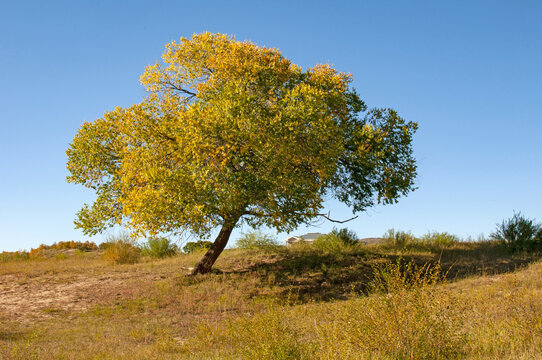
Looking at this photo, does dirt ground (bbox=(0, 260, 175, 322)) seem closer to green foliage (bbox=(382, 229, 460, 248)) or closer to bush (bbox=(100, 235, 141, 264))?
bush (bbox=(100, 235, 141, 264))

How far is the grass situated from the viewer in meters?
6.98

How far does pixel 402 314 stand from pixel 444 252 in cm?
1496

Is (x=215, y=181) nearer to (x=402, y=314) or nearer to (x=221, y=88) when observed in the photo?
(x=221, y=88)

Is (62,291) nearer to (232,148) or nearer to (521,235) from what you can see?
(232,148)

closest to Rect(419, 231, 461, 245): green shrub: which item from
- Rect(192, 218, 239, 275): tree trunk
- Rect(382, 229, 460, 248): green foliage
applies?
Rect(382, 229, 460, 248): green foliage

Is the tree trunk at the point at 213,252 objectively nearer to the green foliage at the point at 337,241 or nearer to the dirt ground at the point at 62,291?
the dirt ground at the point at 62,291

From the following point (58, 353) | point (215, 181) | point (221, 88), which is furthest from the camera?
point (221, 88)

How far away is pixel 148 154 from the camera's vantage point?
14.3m

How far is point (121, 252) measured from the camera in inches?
888

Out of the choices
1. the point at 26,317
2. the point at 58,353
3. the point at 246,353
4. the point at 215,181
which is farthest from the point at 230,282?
the point at 246,353

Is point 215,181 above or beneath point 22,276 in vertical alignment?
above

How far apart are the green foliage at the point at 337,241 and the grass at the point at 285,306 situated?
474mm

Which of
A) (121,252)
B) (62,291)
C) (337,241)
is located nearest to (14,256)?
(121,252)

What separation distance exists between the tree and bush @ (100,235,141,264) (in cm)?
676
